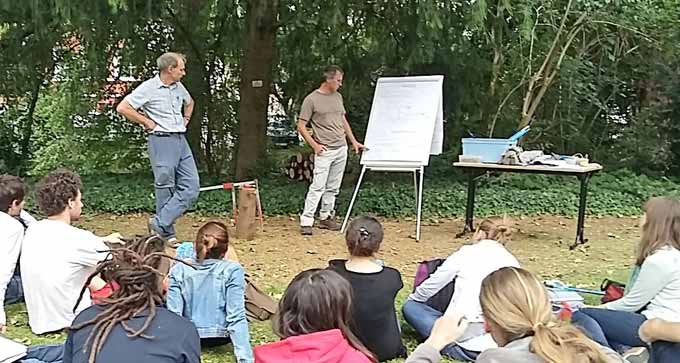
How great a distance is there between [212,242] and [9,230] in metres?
1.18

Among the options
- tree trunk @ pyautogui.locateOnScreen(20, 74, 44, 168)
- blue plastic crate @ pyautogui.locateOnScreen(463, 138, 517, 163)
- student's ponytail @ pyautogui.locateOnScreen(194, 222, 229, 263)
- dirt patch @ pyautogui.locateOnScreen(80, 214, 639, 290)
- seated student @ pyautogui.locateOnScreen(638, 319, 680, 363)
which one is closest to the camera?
seated student @ pyautogui.locateOnScreen(638, 319, 680, 363)

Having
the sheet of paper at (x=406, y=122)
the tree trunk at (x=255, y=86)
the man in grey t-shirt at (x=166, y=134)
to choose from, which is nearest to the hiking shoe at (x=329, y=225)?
the sheet of paper at (x=406, y=122)

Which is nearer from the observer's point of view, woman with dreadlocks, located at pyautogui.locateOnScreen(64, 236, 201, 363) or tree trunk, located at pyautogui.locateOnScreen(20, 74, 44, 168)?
woman with dreadlocks, located at pyautogui.locateOnScreen(64, 236, 201, 363)

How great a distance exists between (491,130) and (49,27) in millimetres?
5878

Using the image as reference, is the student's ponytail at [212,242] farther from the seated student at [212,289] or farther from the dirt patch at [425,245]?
the dirt patch at [425,245]

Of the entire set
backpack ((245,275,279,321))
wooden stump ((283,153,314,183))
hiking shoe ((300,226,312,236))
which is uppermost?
wooden stump ((283,153,314,183))

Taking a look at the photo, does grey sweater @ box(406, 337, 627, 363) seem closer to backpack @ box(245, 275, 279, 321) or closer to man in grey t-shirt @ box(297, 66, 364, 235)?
backpack @ box(245, 275, 279, 321)

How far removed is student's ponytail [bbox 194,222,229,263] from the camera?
3.84 meters

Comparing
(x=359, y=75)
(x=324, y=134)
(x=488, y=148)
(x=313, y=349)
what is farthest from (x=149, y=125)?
(x=359, y=75)

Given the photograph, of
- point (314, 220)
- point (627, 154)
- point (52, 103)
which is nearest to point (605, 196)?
point (627, 154)

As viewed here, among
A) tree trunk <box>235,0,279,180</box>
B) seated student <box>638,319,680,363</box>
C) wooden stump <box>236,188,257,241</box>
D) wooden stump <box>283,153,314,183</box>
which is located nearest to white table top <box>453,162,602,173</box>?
wooden stump <box>236,188,257,241</box>

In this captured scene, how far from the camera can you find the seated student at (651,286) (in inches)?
147

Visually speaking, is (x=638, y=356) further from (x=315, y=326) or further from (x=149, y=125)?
(x=149, y=125)

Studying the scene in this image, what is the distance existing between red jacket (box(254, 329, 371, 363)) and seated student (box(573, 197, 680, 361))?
168cm
